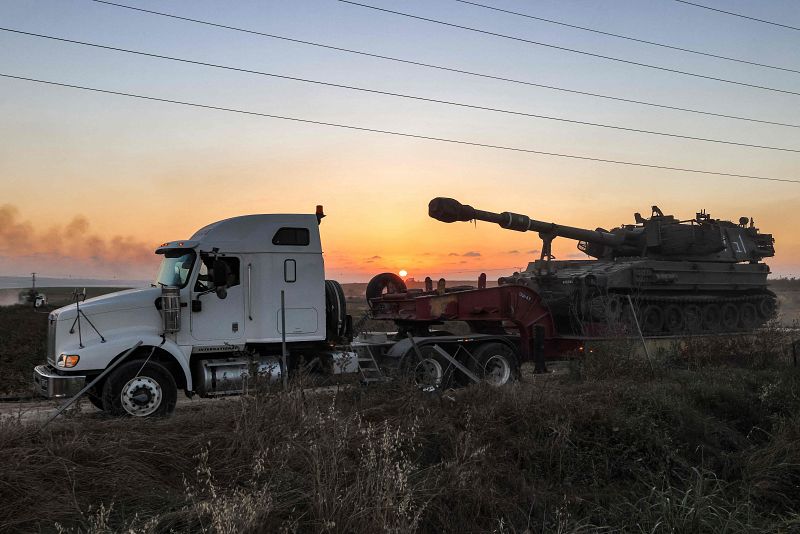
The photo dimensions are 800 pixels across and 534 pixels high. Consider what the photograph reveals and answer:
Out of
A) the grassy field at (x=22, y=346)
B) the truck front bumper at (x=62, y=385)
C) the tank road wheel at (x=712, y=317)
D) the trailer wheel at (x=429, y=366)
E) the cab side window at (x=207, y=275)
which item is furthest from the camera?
the tank road wheel at (x=712, y=317)

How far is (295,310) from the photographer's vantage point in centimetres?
1100

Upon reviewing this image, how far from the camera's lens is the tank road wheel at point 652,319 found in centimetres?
1953

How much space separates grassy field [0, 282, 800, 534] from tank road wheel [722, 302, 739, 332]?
11990 mm

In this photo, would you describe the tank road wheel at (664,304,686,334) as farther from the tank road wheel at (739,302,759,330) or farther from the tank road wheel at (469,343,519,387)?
the tank road wheel at (469,343,519,387)

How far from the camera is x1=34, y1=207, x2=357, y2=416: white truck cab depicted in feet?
31.1

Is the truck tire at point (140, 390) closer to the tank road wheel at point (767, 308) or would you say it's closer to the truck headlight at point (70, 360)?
the truck headlight at point (70, 360)

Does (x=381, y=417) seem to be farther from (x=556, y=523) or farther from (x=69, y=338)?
(x=69, y=338)

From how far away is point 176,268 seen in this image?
1068 cm

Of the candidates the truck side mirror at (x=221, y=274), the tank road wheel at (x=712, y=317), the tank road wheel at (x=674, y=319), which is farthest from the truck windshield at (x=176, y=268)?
the tank road wheel at (x=712, y=317)

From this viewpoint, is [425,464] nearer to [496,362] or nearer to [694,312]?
[496,362]

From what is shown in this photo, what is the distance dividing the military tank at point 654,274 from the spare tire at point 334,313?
5.82 meters

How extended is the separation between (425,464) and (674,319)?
49.9 ft

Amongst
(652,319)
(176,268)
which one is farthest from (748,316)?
(176,268)

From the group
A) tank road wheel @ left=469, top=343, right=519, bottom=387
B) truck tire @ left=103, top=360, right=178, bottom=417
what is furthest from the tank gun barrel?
truck tire @ left=103, top=360, right=178, bottom=417
